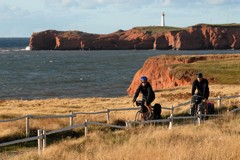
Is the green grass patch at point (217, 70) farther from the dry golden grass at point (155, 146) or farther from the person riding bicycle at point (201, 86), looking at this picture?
the dry golden grass at point (155, 146)

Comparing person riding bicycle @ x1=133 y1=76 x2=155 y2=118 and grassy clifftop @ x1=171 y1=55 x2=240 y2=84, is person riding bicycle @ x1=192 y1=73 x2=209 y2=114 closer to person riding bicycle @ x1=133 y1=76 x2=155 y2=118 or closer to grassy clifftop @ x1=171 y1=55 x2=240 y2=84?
person riding bicycle @ x1=133 y1=76 x2=155 y2=118

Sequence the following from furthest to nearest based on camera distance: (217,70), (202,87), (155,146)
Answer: (217,70), (202,87), (155,146)

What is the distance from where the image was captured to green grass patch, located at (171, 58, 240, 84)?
41806 millimetres

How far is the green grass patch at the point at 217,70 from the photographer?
41806mm

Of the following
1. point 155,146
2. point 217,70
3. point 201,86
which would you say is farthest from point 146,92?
Answer: point 217,70

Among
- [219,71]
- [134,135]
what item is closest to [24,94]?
[219,71]

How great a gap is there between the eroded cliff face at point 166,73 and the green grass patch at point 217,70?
0.23 metres

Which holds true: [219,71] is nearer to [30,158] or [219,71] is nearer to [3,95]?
[3,95]

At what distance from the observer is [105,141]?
12.7 meters

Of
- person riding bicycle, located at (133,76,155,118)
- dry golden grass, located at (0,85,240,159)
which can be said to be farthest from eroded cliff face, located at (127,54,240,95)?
dry golden grass, located at (0,85,240,159)

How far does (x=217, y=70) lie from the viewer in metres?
45.2

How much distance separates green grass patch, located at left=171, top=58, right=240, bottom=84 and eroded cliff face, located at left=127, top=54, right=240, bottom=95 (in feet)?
0.74

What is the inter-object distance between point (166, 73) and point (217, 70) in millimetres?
5976

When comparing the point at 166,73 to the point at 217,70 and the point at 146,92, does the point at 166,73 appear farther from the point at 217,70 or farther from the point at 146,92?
the point at 146,92
